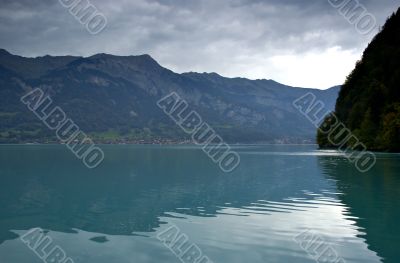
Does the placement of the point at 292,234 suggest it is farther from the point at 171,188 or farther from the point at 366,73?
the point at 366,73

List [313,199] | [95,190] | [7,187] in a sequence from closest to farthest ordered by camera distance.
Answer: [313,199] < [95,190] < [7,187]

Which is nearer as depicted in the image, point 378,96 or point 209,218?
point 209,218

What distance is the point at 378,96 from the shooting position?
140m

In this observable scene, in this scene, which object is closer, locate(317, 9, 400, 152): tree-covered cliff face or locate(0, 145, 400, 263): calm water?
locate(0, 145, 400, 263): calm water

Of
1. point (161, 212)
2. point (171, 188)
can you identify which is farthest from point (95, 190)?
point (161, 212)

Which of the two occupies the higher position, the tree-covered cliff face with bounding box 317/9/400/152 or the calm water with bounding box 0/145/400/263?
the tree-covered cliff face with bounding box 317/9/400/152

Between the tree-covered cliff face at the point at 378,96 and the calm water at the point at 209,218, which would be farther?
the tree-covered cliff face at the point at 378,96

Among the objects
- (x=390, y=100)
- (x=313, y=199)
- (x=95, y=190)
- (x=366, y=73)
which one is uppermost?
(x=366, y=73)

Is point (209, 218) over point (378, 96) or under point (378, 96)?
under

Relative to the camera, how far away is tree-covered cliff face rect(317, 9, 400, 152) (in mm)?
125812

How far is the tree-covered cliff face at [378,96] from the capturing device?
413 feet

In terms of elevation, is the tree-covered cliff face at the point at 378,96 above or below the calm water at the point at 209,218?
above

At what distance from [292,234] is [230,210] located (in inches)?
387

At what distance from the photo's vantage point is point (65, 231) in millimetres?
25766
